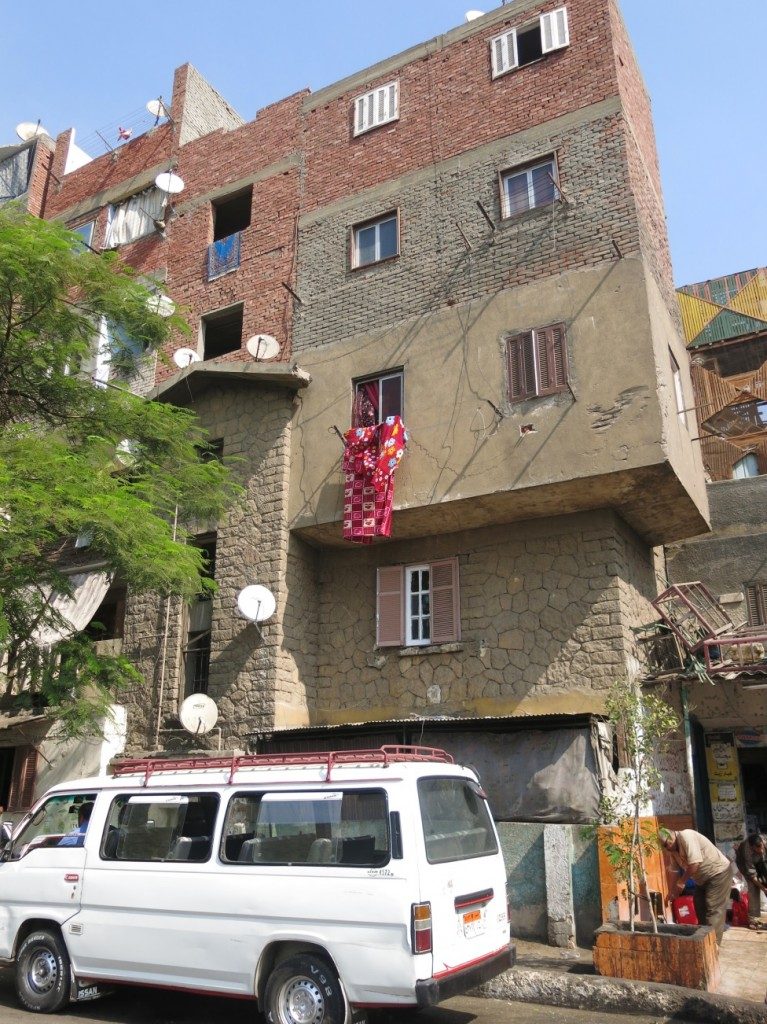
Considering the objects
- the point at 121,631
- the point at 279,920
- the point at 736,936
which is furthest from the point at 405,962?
the point at 121,631

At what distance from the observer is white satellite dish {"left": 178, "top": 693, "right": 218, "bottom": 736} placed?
42.5ft

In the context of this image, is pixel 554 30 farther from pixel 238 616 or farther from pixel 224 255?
pixel 238 616

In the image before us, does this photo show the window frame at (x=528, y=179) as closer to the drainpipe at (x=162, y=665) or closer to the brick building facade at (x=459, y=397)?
the brick building facade at (x=459, y=397)

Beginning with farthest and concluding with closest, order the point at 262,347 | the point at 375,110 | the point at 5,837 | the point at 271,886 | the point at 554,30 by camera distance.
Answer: the point at 375,110
the point at 262,347
the point at 554,30
the point at 5,837
the point at 271,886

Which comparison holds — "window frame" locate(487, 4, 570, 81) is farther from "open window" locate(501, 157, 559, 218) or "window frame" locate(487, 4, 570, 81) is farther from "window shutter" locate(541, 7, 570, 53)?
"open window" locate(501, 157, 559, 218)

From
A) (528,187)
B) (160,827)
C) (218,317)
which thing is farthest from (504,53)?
(160,827)

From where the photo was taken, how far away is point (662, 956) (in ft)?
25.0

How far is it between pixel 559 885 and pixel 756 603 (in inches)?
289

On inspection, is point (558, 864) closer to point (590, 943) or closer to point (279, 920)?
point (590, 943)

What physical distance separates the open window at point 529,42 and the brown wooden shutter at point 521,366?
5.74 m

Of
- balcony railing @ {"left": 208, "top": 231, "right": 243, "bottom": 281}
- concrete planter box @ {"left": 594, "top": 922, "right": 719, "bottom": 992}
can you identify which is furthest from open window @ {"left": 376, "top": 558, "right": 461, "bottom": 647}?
balcony railing @ {"left": 208, "top": 231, "right": 243, "bottom": 281}

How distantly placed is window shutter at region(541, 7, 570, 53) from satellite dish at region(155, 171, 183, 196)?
8.77 m

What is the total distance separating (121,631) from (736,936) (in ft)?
38.3

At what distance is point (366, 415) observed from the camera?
14.1m
